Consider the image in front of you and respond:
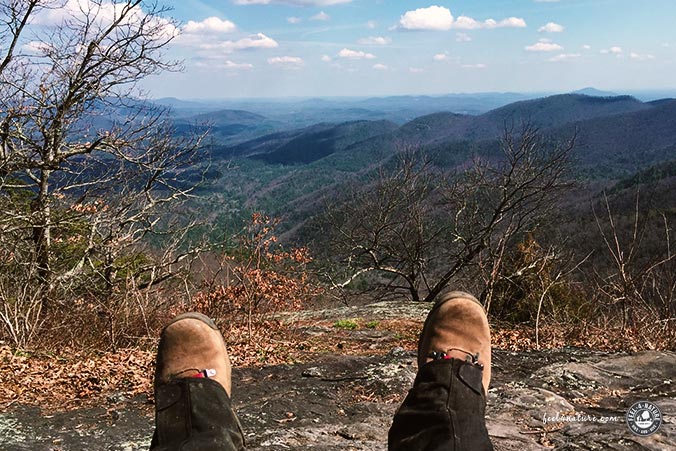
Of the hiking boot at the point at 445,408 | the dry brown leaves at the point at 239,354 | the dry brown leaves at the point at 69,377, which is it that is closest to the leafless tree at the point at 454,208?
the dry brown leaves at the point at 239,354

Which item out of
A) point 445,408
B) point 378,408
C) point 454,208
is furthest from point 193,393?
point 454,208

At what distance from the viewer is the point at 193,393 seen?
2.03m

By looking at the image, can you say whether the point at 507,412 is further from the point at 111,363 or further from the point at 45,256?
the point at 45,256

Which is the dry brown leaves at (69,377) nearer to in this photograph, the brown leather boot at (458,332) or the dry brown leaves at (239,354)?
the dry brown leaves at (239,354)

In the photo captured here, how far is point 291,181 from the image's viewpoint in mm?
165500

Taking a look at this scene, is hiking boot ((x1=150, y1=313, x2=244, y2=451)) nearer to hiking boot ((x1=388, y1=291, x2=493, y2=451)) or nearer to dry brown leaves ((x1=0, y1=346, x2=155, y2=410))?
hiking boot ((x1=388, y1=291, x2=493, y2=451))

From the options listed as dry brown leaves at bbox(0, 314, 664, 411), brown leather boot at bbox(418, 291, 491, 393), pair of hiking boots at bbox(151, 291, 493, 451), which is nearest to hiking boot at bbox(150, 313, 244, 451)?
pair of hiking boots at bbox(151, 291, 493, 451)

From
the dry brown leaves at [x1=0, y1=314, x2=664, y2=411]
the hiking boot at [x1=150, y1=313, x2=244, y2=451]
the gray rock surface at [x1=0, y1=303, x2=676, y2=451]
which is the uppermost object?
the hiking boot at [x1=150, y1=313, x2=244, y2=451]

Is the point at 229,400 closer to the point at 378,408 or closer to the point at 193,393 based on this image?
the point at 193,393

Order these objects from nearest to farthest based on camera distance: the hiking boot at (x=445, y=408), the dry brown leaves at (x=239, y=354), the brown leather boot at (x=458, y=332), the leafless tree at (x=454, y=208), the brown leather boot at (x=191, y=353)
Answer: the hiking boot at (x=445, y=408)
the brown leather boot at (x=191, y=353)
the brown leather boot at (x=458, y=332)
the dry brown leaves at (x=239, y=354)
the leafless tree at (x=454, y=208)

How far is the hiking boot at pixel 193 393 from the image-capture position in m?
1.82

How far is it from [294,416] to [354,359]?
123 cm

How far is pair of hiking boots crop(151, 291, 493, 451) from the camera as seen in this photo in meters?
1.79

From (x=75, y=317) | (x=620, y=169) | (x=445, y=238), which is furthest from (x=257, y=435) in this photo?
(x=620, y=169)
